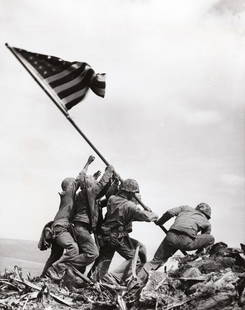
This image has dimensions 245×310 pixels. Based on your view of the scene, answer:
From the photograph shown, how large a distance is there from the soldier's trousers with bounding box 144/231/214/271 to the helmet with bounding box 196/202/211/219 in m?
0.54

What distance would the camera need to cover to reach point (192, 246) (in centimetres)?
845

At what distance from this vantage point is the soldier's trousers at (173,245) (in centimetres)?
839

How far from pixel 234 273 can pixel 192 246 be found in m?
1.80

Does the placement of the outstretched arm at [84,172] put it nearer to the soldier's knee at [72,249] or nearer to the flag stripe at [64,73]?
the soldier's knee at [72,249]

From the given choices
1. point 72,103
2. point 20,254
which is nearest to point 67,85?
point 72,103

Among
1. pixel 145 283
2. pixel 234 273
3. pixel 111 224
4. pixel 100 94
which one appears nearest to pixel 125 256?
pixel 111 224

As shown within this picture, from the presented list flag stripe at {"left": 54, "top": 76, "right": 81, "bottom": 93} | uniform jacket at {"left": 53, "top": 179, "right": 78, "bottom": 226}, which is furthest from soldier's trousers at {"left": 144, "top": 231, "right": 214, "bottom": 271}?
flag stripe at {"left": 54, "top": 76, "right": 81, "bottom": 93}

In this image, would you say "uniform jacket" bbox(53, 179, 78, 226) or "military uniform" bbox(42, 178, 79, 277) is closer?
"military uniform" bbox(42, 178, 79, 277)

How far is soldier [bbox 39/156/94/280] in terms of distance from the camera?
804 cm

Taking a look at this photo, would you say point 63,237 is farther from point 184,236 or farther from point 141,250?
point 184,236

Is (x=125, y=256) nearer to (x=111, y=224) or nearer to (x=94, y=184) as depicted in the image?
(x=111, y=224)

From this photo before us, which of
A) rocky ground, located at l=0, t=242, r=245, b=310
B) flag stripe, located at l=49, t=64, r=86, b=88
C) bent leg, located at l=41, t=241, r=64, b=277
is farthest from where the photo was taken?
bent leg, located at l=41, t=241, r=64, b=277

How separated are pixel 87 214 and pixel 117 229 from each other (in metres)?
0.64

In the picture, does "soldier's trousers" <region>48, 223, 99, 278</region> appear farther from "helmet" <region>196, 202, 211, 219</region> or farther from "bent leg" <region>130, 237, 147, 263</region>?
"helmet" <region>196, 202, 211, 219</region>
